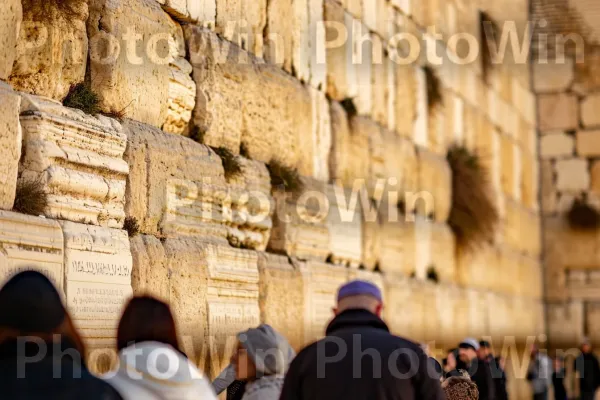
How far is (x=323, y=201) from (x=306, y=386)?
5.50 m

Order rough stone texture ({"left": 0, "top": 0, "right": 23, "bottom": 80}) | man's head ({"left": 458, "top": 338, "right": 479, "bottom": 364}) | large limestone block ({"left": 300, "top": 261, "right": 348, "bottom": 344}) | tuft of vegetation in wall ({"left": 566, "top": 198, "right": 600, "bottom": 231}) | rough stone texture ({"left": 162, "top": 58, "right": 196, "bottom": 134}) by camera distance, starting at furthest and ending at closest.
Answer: tuft of vegetation in wall ({"left": 566, "top": 198, "right": 600, "bottom": 231}) → man's head ({"left": 458, "top": 338, "right": 479, "bottom": 364}) → large limestone block ({"left": 300, "top": 261, "right": 348, "bottom": 344}) → rough stone texture ({"left": 162, "top": 58, "right": 196, "bottom": 134}) → rough stone texture ({"left": 0, "top": 0, "right": 23, "bottom": 80})

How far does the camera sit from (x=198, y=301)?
24.2 ft

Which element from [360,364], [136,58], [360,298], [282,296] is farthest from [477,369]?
[360,364]

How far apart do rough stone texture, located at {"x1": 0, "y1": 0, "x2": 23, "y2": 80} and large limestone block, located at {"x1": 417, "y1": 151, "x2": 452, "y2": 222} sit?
7254mm

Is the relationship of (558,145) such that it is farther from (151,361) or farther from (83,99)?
(151,361)

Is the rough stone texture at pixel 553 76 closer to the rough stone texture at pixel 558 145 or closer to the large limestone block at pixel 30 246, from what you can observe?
the rough stone texture at pixel 558 145

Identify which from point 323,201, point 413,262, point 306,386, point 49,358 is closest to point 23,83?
point 306,386

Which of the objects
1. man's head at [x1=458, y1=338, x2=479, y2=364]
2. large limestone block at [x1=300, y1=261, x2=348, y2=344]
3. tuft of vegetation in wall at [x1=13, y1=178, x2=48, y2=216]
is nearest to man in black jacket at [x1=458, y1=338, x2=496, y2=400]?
man's head at [x1=458, y1=338, x2=479, y2=364]

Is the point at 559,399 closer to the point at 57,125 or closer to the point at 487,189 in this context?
→ the point at 487,189

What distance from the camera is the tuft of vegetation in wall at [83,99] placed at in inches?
250

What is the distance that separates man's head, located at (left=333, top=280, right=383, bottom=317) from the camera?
4.41 meters

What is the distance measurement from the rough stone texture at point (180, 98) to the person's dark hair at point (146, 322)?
149 inches

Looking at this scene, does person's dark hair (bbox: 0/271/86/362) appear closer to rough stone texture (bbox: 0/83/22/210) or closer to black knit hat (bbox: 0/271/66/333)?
black knit hat (bbox: 0/271/66/333)

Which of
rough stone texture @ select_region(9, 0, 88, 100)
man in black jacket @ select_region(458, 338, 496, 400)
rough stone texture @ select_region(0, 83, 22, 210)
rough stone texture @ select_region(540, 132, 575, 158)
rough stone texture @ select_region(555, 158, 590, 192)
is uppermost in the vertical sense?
rough stone texture @ select_region(540, 132, 575, 158)
